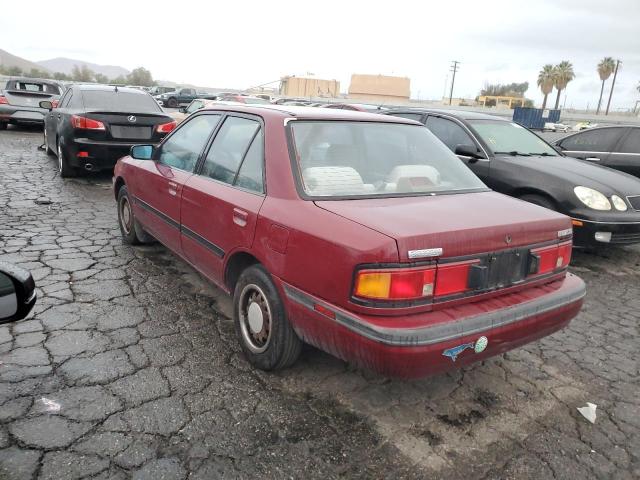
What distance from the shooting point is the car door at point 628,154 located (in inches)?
305

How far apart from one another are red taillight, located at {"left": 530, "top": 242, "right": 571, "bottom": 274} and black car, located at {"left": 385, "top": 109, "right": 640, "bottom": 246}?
2.52m

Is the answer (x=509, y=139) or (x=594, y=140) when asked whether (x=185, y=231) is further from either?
(x=594, y=140)

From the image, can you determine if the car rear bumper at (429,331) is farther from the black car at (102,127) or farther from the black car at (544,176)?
the black car at (102,127)

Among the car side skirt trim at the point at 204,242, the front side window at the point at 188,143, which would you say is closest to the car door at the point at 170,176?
the front side window at the point at 188,143

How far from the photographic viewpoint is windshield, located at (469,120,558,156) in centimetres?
611

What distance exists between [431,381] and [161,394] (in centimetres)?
159

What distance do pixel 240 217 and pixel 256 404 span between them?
3.52ft

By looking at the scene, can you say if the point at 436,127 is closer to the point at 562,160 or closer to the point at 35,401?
the point at 562,160

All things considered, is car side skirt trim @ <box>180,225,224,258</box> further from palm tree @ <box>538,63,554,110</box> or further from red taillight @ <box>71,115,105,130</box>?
palm tree @ <box>538,63,554,110</box>

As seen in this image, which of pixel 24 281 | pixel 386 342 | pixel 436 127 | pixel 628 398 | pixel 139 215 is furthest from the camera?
pixel 436 127

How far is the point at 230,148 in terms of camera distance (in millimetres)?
3395

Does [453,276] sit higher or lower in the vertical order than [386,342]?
higher

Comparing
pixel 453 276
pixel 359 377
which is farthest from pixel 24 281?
pixel 359 377

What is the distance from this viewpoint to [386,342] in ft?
7.14
